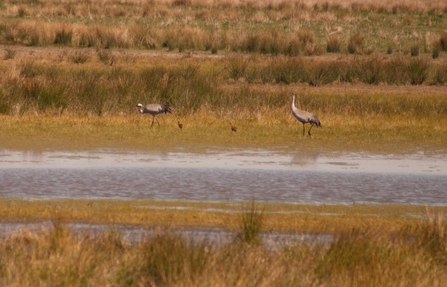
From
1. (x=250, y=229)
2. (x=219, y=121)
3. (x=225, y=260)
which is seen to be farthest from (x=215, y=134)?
(x=225, y=260)

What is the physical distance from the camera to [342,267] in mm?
8406

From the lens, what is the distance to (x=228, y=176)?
14.6 metres

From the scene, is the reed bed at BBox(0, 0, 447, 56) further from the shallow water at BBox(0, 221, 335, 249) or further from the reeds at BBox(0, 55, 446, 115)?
the shallow water at BBox(0, 221, 335, 249)

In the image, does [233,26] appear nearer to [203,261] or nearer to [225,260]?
[225,260]

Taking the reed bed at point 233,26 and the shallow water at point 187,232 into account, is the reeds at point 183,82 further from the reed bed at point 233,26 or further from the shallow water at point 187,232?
the shallow water at point 187,232

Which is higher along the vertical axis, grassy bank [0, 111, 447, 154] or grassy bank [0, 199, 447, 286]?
grassy bank [0, 199, 447, 286]

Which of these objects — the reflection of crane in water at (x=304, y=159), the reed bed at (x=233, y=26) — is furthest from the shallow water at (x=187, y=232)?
the reed bed at (x=233, y=26)

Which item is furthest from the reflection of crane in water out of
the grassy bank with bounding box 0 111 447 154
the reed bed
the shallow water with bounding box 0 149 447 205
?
the reed bed

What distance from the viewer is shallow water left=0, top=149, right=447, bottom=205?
A: 43.2ft

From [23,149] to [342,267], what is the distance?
986 centimetres

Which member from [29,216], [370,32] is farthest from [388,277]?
[370,32]

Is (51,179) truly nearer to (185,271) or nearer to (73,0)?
(185,271)

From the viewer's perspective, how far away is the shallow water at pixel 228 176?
43.2 ft

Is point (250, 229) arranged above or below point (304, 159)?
above
